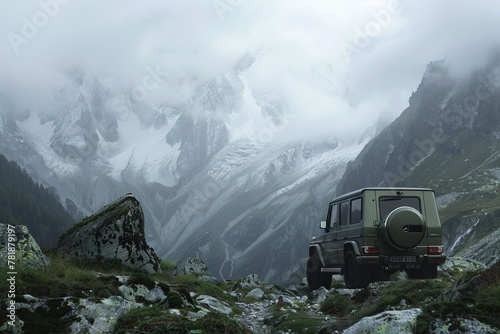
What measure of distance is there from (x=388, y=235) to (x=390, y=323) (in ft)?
27.6

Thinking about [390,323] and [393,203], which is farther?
[393,203]

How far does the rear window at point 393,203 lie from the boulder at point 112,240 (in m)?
8.21

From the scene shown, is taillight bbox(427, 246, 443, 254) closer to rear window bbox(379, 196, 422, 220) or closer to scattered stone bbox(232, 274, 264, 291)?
rear window bbox(379, 196, 422, 220)

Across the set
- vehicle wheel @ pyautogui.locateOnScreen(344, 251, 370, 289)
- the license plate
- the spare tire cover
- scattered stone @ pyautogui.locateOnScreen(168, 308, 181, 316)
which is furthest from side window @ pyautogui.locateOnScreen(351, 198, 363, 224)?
scattered stone @ pyautogui.locateOnScreen(168, 308, 181, 316)

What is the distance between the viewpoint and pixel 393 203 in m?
16.0

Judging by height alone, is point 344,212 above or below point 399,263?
above

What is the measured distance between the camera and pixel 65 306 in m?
8.35

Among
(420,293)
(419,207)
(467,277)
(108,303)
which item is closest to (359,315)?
(420,293)

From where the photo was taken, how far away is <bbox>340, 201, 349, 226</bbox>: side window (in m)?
17.4

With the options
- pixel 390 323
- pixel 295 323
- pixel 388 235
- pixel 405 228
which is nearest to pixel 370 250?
pixel 388 235

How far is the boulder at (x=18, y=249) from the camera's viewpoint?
32.1 feet

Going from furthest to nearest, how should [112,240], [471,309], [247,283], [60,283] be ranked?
[247,283] < [112,240] < [60,283] < [471,309]

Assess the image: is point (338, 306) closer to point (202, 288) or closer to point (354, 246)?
point (354, 246)

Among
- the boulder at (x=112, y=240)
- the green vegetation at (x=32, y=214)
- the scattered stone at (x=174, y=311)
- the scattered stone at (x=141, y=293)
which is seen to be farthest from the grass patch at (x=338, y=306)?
the green vegetation at (x=32, y=214)
